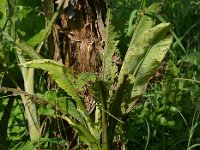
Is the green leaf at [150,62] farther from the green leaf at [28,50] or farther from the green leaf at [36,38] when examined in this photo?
the green leaf at [36,38]

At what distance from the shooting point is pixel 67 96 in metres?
2.16

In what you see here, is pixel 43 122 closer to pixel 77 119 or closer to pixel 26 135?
pixel 77 119

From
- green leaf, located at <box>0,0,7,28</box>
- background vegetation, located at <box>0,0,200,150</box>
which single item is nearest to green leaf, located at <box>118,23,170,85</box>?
background vegetation, located at <box>0,0,200,150</box>

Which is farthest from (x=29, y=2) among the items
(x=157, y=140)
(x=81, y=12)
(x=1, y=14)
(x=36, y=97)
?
(x=157, y=140)

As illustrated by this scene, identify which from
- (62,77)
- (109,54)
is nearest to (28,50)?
(62,77)

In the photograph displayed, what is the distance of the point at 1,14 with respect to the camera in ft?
7.59

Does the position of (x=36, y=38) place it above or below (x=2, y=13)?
below

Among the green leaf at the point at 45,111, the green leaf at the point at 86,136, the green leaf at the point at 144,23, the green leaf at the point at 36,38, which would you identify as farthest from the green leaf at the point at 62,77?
the green leaf at the point at 36,38

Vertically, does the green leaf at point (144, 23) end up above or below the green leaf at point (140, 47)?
above

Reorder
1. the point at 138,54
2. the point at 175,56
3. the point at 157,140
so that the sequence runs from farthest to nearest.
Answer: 1. the point at 175,56
2. the point at 157,140
3. the point at 138,54

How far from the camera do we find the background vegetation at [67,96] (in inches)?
84.7

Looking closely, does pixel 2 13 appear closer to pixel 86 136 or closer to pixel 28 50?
pixel 28 50

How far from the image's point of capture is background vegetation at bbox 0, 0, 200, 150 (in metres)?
2.15

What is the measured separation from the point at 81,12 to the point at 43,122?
0.46m
